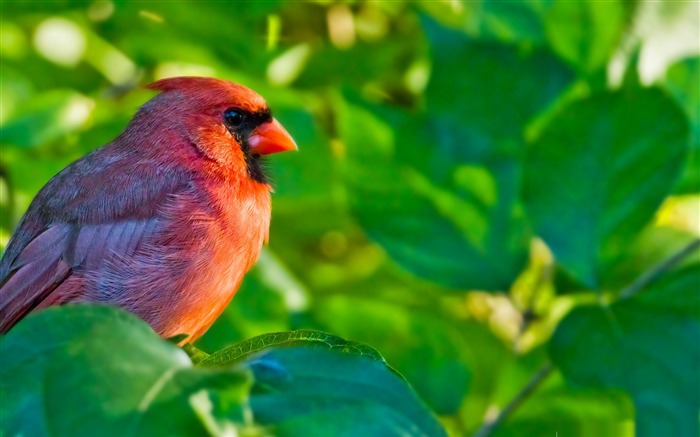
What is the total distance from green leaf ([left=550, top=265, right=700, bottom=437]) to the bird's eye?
857 mm

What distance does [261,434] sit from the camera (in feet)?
3.61

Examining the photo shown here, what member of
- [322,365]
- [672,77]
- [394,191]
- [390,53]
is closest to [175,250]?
[394,191]

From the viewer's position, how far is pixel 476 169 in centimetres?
237

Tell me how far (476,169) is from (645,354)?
25.0 inches

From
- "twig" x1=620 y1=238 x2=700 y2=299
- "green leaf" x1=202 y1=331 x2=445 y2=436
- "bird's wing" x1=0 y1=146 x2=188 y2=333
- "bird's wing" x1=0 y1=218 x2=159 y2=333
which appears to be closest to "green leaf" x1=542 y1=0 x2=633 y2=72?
"twig" x1=620 y1=238 x2=700 y2=299

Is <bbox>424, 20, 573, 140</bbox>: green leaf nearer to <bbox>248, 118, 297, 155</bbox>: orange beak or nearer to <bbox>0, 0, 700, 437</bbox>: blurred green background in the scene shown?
<bbox>0, 0, 700, 437</bbox>: blurred green background

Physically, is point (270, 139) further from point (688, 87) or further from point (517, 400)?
point (688, 87)

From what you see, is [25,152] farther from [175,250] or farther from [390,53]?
[390,53]

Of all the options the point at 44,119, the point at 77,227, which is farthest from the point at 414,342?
the point at 44,119

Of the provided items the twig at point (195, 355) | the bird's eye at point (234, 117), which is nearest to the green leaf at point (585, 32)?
the bird's eye at point (234, 117)

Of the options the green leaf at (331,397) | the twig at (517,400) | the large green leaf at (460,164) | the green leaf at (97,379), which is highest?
the green leaf at (97,379)

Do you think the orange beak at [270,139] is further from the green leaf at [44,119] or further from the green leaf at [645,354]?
the green leaf at [645,354]

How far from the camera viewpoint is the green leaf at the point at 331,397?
3.56 feet

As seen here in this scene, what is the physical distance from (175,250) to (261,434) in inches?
34.2
